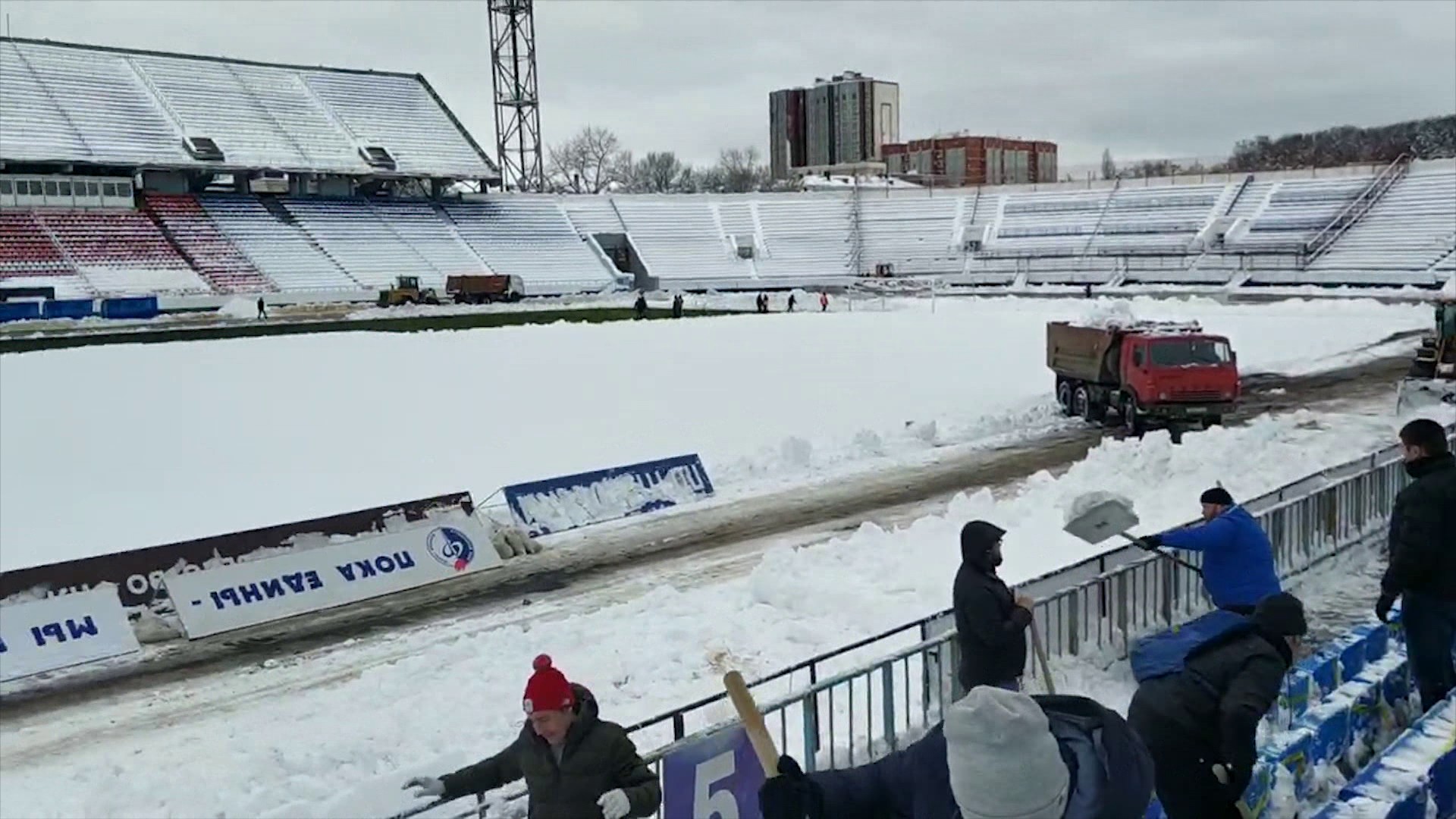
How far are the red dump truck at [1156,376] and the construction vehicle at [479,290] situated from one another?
45776 mm

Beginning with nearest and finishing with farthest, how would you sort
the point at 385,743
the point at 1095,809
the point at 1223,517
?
the point at 1095,809 < the point at 1223,517 < the point at 385,743

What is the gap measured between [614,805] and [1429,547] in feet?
17.7

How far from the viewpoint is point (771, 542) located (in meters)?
16.3

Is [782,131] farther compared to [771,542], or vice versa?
[782,131]

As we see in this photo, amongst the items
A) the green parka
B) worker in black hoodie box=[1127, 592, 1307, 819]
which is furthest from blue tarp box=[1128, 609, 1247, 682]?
the green parka

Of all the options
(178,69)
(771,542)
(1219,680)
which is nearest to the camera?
(1219,680)

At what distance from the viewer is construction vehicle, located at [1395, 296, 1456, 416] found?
23984 mm

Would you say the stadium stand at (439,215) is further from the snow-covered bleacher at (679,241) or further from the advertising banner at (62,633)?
the advertising banner at (62,633)

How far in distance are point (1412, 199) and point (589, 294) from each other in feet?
159

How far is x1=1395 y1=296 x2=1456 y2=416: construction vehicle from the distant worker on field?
17970 mm

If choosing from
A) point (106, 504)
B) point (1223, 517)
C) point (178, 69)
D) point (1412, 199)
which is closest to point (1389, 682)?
point (1223, 517)

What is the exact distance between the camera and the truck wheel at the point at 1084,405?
85.2 feet

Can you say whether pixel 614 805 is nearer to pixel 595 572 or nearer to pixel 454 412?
pixel 595 572

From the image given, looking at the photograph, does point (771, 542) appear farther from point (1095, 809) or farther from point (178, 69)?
point (178, 69)
